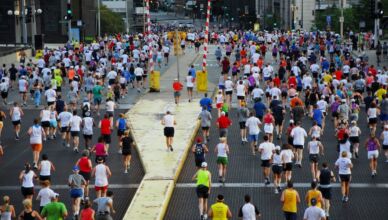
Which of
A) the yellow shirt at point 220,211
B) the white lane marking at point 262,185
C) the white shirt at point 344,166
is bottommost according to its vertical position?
the white lane marking at point 262,185

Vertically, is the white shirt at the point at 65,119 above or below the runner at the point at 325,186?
above

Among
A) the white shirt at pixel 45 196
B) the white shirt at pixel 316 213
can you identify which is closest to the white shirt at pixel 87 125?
the white shirt at pixel 45 196

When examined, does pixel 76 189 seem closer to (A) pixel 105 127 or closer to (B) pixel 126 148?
(B) pixel 126 148

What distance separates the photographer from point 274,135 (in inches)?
1150

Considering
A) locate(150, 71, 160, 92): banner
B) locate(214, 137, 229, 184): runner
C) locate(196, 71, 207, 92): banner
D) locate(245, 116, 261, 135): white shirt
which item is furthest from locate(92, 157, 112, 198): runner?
locate(150, 71, 160, 92): banner

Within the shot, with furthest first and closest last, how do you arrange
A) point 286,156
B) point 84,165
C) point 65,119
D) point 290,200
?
point 65,119 → point 286,156 → point 84,165 → point 290,200

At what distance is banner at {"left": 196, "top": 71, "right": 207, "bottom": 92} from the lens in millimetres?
39781

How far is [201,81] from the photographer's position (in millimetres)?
39906

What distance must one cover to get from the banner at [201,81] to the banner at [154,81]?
1791mm

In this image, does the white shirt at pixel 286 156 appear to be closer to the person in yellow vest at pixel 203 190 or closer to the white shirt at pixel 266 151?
the white shirt at pixel 266 151

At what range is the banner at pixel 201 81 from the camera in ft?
131

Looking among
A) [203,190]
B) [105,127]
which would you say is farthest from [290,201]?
[105,127]

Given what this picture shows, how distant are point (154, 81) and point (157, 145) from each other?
13538mm

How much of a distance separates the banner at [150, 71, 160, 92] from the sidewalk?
1.03 ft
